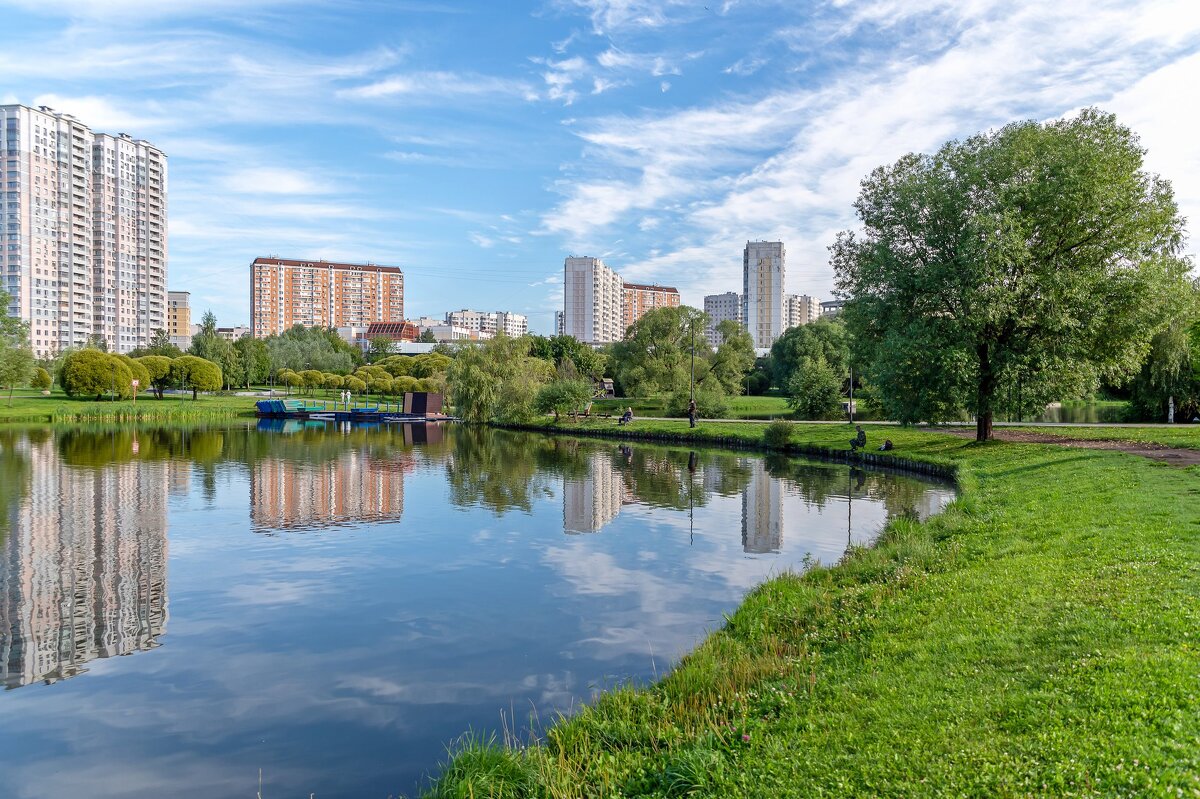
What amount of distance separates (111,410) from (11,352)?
8.66m

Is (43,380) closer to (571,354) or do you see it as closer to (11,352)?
(11,352)

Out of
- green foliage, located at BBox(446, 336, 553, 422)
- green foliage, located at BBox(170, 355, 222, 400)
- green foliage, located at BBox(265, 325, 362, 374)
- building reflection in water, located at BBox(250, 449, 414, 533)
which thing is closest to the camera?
building reflection in water, located at BBox(250, 449, 414, 533)

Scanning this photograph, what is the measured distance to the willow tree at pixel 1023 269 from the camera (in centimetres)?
2709

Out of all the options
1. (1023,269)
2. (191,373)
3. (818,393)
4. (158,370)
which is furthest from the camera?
(191,373)

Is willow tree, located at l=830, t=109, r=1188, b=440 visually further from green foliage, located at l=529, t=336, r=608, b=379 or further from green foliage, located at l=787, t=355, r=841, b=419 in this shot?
green foliage, located at l=529, t=336, r=608, b=379

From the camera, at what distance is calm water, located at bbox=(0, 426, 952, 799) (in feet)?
27.4

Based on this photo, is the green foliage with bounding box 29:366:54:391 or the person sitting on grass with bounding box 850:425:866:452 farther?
the green foliage with bounding box 29:366:54:391

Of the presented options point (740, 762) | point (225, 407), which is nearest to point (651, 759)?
point (740, 762)

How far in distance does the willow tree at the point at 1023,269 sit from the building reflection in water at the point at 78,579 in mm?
24848

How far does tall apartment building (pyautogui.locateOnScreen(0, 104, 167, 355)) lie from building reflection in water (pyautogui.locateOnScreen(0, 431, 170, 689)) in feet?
372

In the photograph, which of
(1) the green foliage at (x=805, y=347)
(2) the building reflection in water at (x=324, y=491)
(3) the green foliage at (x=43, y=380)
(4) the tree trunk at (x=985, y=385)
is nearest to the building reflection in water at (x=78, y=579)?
(2) the building reflection in water at (x=324, y=491)

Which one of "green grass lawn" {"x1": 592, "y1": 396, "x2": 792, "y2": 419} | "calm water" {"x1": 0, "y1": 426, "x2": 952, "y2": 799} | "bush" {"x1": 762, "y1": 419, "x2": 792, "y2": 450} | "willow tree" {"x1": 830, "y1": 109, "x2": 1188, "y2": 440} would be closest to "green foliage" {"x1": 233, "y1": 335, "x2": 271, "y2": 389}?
"green grass lawn" {"x1": 592, "y1": 396, "x2": 792, "y2": 419}

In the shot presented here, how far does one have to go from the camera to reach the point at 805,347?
270ft

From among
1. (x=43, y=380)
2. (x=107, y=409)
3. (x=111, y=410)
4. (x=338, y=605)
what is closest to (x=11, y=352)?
(x=107, y=409)
